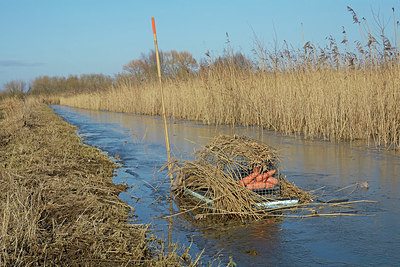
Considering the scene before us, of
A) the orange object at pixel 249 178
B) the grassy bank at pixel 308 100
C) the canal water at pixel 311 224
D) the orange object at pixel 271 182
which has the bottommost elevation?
the canal water at pixel 311 224

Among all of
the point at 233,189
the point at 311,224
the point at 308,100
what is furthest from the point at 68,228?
the point at 308,100

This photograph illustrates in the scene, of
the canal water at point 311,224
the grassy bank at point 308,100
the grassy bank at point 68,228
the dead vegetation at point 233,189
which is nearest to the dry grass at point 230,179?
the dead vegetation at point 233,189

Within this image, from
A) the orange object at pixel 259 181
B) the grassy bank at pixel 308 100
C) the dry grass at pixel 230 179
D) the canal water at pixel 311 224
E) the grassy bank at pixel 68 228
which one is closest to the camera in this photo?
the grassy bank at pixel 68 228

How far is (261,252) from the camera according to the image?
2.88 m

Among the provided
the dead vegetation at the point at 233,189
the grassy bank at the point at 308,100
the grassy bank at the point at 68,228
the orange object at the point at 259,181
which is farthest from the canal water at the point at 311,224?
the grassy bank at the point at 308,100

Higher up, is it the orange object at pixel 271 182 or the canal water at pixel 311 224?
the orange object at pixel 271 182

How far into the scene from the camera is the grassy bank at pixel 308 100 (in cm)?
716

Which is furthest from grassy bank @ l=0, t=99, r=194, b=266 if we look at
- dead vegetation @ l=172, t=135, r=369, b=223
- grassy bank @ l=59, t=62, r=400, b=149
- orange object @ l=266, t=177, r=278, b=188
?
grassy bank @ l=59, t=62, r=400, b=149

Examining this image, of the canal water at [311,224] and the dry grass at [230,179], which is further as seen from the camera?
the dry grass at [230,179]

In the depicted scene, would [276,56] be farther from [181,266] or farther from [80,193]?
[181,266]

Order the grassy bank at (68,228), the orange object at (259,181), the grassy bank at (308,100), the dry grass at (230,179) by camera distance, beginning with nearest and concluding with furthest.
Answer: the grassy bank at (68,228) → the dry grass at (230,179) → the orange object at (259,181) → the grassy bank at (308,100)

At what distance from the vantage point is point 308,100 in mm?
8430

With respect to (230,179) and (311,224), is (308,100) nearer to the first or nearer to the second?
(230,179)

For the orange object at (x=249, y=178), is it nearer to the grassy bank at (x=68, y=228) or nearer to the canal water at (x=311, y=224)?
the canal water at (x=311, y=224)
